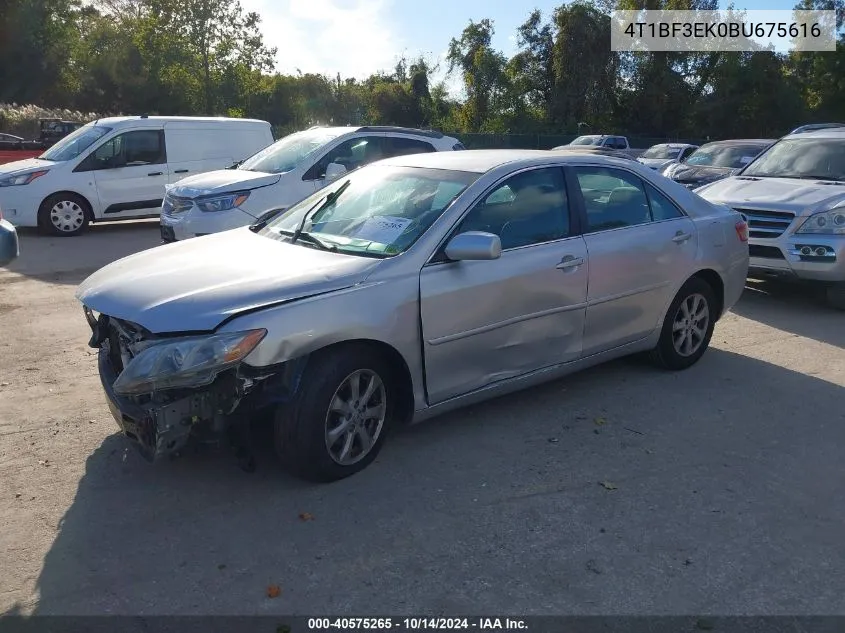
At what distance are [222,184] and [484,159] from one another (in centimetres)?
540

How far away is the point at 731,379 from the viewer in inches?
234

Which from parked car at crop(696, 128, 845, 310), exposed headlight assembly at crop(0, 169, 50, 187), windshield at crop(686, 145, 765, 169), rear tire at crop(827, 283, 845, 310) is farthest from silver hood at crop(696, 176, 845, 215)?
exposed headlight assembly at crop(0, 169, 50, 187)

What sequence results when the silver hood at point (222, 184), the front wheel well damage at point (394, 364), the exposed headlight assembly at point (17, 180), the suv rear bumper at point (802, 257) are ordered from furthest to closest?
1. the exposed headlight assembly at point (17, 180)
2. the silver hood at point (222, 184)
3. the suv rear bumper at point (802, 257)
4. the front wheel well damage at point (394, 364)

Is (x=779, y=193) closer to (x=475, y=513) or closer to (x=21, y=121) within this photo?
(x=475, y=513)

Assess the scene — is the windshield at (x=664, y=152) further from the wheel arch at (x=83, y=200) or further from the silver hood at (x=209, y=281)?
the silver hood at (x=209, y=281)

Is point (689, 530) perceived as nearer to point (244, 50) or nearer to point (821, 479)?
A: point (821, 479)

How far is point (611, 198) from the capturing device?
5.50 meters

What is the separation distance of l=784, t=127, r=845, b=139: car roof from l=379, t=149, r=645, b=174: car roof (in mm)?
4962

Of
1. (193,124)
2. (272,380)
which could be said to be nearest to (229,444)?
(272,380)

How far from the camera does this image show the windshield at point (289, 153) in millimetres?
10289

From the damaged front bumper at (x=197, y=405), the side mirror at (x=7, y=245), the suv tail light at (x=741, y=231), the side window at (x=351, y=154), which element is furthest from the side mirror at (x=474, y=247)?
the side window at (x=351, y=154)

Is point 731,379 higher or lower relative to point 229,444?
lower

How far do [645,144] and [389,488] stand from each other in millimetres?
36752

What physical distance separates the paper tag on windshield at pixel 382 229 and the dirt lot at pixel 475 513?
1207 millimetres
